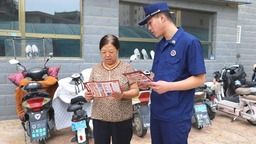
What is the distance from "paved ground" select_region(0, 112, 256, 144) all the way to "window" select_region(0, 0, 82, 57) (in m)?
1.43

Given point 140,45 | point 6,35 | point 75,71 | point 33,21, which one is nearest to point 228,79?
point 140,45

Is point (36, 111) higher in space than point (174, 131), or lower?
lower

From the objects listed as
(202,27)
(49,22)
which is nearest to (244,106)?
(202,27)

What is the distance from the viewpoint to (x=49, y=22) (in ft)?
14.2

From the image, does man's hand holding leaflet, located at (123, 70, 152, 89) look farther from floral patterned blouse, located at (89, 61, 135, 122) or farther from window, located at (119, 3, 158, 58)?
window, located at (119, 3, 158, 58)

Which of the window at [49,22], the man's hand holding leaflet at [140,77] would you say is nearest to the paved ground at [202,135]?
the window at [49,22]

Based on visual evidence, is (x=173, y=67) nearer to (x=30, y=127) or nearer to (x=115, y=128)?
(x=115, y=128)

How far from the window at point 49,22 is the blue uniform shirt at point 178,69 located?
3.02 metres

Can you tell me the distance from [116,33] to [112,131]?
3.03 meters

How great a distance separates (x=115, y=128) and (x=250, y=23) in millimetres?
6386

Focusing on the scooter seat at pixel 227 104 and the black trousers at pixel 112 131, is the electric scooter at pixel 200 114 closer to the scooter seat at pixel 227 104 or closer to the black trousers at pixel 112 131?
the scooter seat at pixel 227 104

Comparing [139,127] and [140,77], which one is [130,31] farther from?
[140,77]

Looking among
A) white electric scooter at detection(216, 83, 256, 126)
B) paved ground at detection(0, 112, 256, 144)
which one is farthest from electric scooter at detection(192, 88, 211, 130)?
white electric scooter at detection(216, 83, 256, 126)

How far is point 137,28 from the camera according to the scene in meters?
5.31
